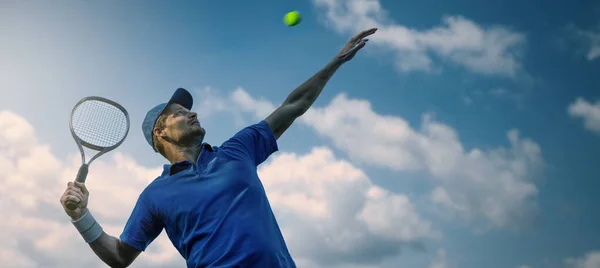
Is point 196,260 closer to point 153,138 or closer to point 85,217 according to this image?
point 85,217

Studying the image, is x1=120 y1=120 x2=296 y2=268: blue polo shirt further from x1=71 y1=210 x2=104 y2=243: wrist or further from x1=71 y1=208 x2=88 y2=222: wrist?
x1=71 y1=208 x2=88 y2=222: wrist

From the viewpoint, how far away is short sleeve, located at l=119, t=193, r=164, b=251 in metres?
5.95

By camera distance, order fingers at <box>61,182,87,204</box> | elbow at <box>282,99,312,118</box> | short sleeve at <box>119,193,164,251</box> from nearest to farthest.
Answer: short sleeve at <box>119,193,164,251</box> → fingers at <box>61,182,87,204</box> → elbow at <box>282,99,312,118</box>

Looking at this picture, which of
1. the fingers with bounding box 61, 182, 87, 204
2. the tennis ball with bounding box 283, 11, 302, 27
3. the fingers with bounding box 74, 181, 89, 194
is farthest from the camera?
the tennis ball with bounding box 283, 11, 302, 27

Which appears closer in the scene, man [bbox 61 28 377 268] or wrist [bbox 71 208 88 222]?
man [bbox 61 28 377 268]

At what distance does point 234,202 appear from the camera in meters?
5.44

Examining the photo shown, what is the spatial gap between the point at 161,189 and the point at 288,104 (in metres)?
1.92

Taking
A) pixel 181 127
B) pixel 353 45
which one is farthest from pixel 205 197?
pixel 353 45

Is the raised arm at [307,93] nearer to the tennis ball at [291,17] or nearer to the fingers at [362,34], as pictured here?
the fingers at [362,34]

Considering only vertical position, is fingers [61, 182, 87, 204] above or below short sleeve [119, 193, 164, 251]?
above

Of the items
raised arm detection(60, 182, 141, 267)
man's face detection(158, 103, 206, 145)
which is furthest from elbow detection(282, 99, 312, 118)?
raised arm detection(60, 182, 141, 267)

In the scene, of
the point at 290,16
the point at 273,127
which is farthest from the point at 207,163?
the point at 290,16

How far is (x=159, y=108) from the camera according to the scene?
22.9ft

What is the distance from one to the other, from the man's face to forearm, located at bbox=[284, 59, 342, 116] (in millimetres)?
1160
